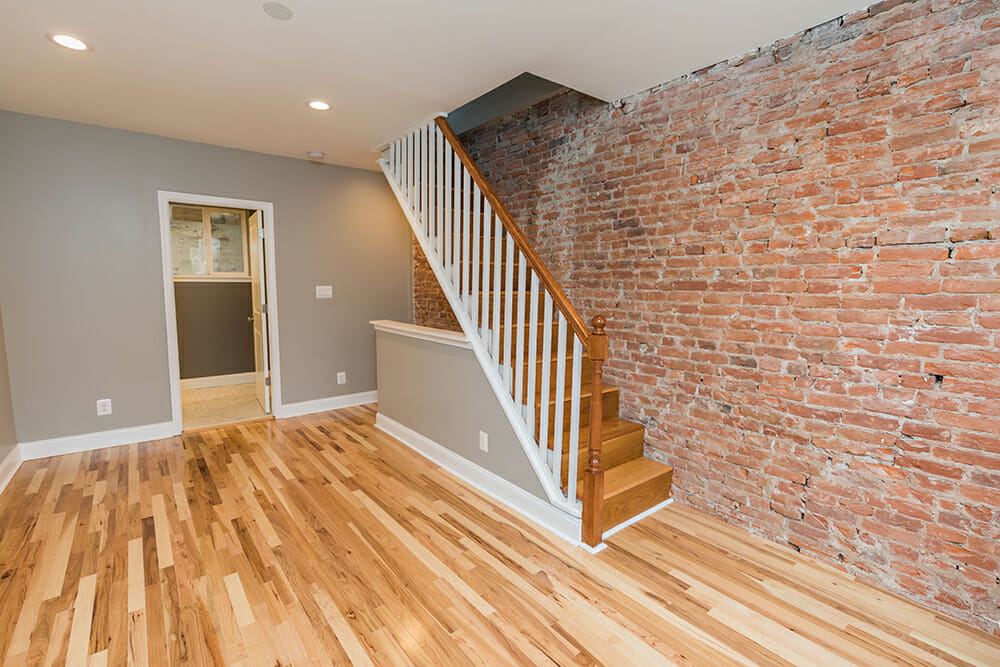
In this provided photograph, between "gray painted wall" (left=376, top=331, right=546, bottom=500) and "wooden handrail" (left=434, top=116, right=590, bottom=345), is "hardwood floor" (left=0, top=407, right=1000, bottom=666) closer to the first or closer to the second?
"gray painted wall" (left=376, top=331, right=546, bottom=500)

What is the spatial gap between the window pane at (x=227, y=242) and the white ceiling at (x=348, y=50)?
2606mm

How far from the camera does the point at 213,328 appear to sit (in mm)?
5852

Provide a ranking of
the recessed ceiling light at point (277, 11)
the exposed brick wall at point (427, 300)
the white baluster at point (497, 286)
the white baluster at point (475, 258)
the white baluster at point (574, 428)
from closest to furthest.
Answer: the recessed ceiling light at point (277, 11), the white baluster at point (574, 428), the white baluster at point (497, 286), the white baluster at point (475, 258), the exposed brick wall at point (427, 300)

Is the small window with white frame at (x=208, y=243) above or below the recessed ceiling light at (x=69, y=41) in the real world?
below

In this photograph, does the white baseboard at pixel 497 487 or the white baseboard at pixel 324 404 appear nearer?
the white baseboard at pixel 497 487

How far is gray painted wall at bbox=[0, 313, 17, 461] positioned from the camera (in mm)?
3061

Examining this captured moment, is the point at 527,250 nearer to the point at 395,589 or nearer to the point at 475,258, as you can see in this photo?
the point at 475,258

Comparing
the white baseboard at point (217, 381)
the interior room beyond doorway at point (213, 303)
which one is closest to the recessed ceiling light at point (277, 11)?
the interior room beyond doorway at point (213, 303)

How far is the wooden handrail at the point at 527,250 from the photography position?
232 centimetres

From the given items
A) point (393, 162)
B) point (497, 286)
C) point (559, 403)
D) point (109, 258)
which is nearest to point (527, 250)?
point (497, 286)

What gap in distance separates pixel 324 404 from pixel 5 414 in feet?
7.48

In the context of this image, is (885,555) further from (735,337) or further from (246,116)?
(246,116)

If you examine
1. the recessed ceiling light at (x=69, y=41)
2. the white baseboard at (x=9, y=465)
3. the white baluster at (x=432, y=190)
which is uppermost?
the recessed ceiling light at (x=69, y=41)

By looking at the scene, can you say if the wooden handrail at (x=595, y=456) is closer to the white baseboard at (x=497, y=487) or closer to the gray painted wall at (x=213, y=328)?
the white baseboard at (x=497, y=487)
